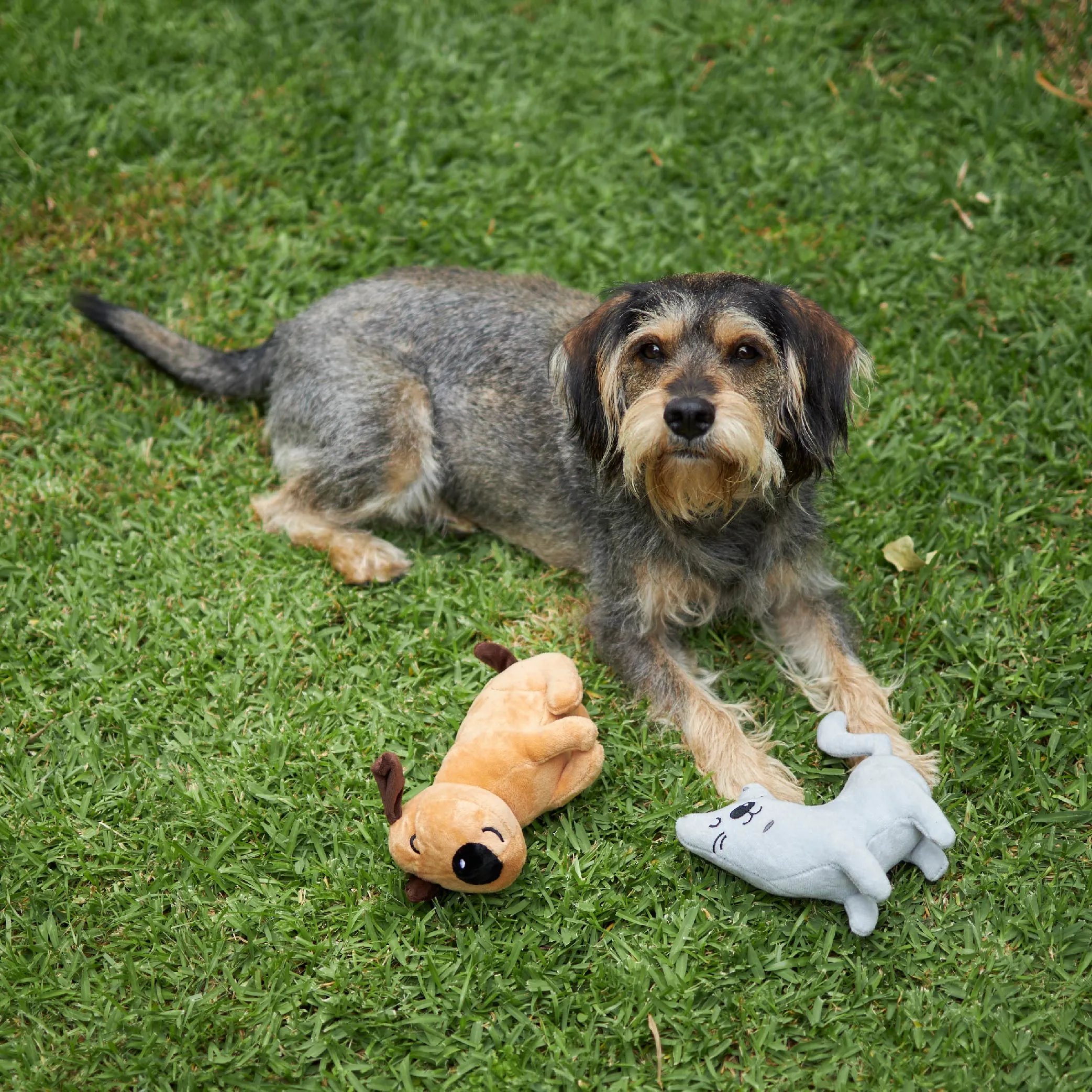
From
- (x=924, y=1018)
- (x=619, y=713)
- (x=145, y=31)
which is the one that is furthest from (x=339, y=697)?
(x=145, y=31)

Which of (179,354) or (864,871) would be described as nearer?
(864,871)

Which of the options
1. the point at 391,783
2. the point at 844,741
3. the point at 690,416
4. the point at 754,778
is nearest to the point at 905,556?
the point at 844,741

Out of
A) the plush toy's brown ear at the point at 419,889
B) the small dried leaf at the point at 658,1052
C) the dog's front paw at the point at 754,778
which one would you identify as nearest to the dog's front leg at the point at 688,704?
the dog's front paw at the point at 754,778

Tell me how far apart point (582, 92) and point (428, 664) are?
439 cm

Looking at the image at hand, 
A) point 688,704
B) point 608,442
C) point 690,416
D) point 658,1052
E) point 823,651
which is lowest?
point 658,1052

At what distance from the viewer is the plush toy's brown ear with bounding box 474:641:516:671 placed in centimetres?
432

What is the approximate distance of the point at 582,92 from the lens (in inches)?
290

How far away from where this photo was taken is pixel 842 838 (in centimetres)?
360

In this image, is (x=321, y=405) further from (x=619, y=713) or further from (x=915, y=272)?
(x=915, y=272)

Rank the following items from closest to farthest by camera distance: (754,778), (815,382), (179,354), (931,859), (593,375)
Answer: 1. (931,859)
2. (815,382)
3. (754,778)
4. (593,375)
5. (179,354)

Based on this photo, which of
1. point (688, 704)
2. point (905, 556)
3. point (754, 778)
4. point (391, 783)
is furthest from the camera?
point (905, 556)

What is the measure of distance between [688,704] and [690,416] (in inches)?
50.8

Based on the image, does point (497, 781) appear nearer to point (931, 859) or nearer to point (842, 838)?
point (842, 838)

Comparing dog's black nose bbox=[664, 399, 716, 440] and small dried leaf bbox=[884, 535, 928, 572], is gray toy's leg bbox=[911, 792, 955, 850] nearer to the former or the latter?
dog's black nose bbox=[664, 399, 716, 440]
